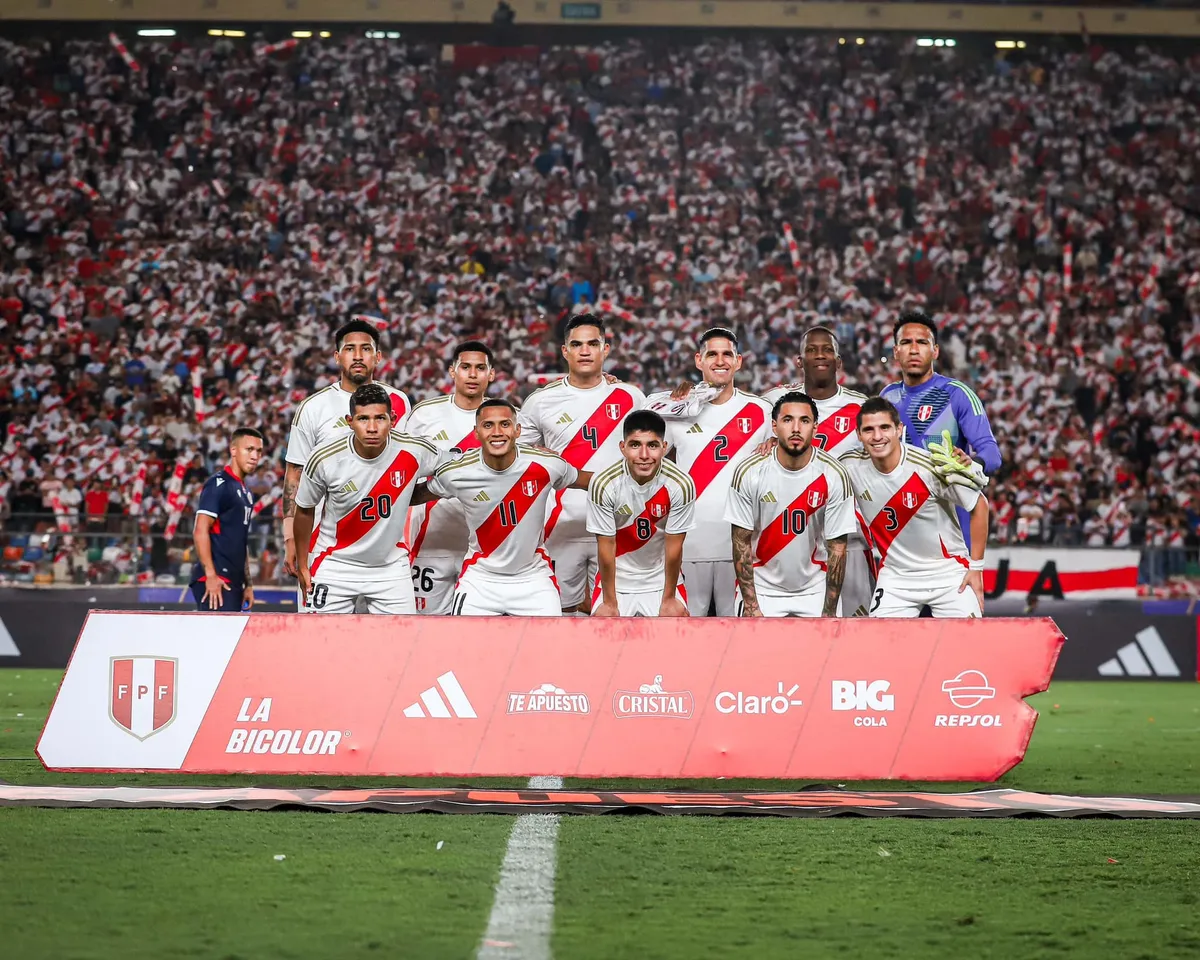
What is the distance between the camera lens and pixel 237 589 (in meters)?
10.5

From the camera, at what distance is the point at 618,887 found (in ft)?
15.2

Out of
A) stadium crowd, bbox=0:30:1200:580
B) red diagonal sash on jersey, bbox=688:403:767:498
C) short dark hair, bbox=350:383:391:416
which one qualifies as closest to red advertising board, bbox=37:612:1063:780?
short dark hair, bbox=350:383:391:416

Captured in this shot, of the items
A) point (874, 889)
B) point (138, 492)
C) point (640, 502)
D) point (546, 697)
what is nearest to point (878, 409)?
point (640, 502)

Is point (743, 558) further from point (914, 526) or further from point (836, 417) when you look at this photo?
point (836, 417)

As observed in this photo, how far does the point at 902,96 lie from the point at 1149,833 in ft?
82.2

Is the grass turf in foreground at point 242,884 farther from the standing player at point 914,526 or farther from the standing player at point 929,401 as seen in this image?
the standing player at point 929,401

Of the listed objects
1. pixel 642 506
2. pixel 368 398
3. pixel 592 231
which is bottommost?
pixel 642 506

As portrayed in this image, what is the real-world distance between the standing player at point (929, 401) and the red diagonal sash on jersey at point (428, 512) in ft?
7.91

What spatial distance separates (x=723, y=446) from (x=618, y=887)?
460 cm

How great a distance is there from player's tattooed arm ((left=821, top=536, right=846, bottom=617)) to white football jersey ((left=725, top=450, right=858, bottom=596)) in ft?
0.16

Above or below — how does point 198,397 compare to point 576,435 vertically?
below

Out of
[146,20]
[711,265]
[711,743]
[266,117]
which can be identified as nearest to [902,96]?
[711,265]

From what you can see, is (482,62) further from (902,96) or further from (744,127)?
(902,96)

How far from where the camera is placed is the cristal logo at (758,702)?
7070 millimetres
